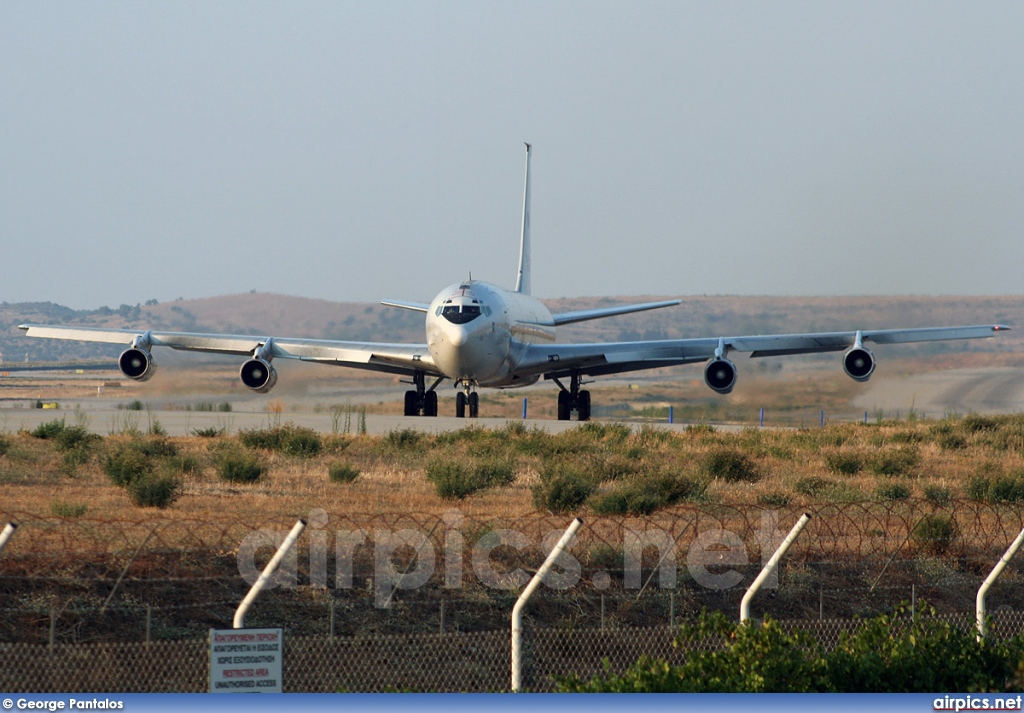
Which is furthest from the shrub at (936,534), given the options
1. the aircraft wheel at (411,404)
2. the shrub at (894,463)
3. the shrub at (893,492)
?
the aircraft wheel at (411,404)

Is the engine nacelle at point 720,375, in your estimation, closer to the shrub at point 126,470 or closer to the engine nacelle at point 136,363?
the engine nacelle at point 136,363

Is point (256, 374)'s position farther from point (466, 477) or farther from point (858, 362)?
point (858, 362)

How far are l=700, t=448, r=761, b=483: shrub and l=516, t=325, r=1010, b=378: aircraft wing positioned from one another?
10448 millimetres

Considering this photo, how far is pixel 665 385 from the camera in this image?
5975 cm

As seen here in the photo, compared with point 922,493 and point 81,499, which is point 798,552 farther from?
point 81,499

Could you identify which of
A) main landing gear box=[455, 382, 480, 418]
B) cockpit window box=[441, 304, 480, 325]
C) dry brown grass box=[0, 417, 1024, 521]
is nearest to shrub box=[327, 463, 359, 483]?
dry brown grass box=[0, 417, 1024, 521]

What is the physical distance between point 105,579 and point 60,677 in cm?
282

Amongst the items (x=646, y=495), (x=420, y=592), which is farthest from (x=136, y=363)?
(x=420, y=592)

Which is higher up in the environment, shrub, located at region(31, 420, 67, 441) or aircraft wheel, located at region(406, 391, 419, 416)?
aircraft wheel, located at region(406, 391, 419, 416)

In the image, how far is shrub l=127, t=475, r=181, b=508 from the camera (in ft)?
62.8

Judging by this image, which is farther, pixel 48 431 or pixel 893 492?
pixel 48 431

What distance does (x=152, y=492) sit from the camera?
19109mm
